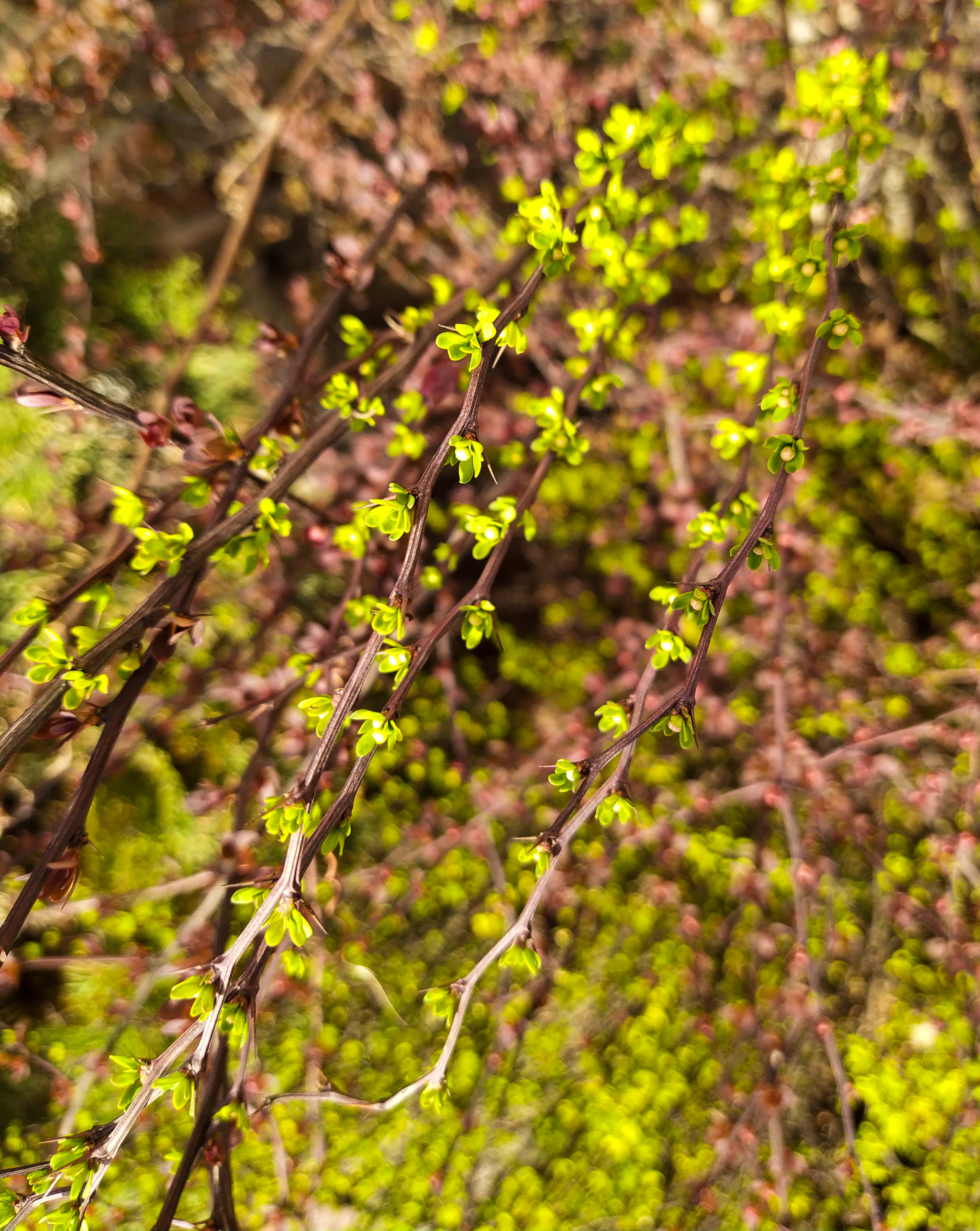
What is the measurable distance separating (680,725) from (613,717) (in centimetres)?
12

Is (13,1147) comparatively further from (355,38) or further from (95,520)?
(355,38)

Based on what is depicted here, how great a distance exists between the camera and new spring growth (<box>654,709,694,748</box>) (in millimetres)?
1122

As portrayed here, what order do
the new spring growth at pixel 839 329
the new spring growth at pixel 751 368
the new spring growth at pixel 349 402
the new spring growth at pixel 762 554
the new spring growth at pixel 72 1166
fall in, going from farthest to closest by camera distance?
1. the new spring growth at pixel 751 368
2. the new spring growth at pixel 349 402
3. the new spring growth at pixel 839 329
4. the new spring growth at pixel 762 554
5. the new spring growth at pixel 72 1166

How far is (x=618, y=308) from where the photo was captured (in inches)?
72.6

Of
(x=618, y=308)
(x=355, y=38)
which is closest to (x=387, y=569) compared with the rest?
(x=618, y=308)

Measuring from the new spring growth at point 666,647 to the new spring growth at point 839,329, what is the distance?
558mm

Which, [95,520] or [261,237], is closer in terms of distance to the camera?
[95,520]

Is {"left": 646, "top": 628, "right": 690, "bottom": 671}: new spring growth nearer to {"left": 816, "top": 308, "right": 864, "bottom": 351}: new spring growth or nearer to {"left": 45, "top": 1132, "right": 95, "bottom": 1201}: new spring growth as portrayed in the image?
{"left": 816, "top": 308, "right": 864, "bottom": 351}: new spring growth

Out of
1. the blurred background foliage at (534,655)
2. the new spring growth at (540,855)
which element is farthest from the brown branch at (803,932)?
the new spring growth at (540,855)

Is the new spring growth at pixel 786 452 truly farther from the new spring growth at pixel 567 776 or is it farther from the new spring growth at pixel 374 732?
the new spring growth at pixel 374 732

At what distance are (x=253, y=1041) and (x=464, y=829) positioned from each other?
129cm

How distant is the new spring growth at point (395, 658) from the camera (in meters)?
1.09

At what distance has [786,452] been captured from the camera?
3.96 feet

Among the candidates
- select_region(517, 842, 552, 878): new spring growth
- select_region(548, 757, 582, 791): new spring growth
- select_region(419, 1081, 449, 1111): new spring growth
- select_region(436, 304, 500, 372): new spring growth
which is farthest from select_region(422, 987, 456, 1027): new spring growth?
select_region(436, 304, 500, 372): new spring growth
